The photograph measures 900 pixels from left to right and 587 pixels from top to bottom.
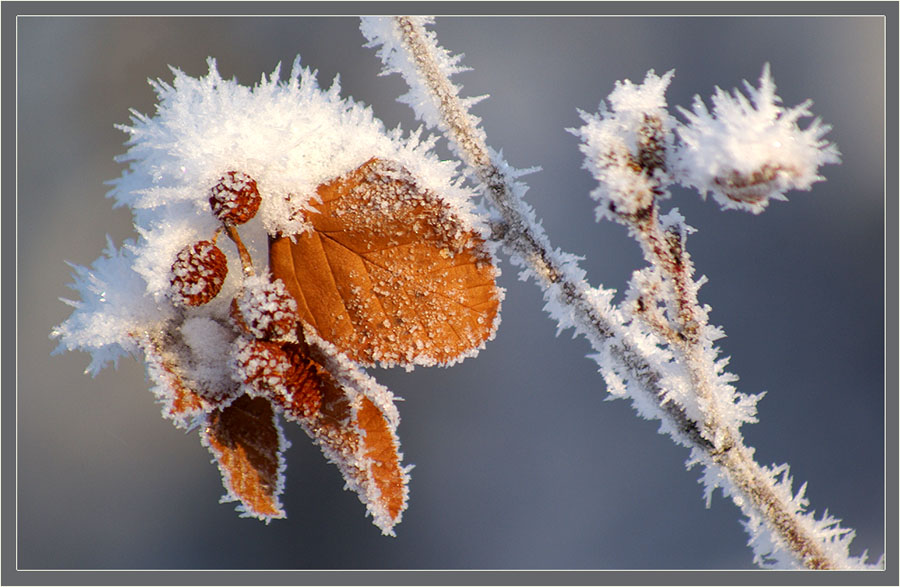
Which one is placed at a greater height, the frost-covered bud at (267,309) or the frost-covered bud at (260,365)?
the frost-covered bud at (267,309)

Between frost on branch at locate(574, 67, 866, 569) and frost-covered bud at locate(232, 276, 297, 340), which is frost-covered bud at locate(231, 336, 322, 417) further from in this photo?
frost on branch at locate(574, 67, 866, 569)

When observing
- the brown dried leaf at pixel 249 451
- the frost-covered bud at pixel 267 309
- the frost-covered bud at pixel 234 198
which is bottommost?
the brown dried leaf at pixel 249 451

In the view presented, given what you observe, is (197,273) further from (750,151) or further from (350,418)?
(750,151)

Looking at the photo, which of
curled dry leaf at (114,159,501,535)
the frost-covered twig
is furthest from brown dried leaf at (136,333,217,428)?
the frost-covered twig

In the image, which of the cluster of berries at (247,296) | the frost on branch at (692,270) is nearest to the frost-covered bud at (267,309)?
the cluster of berries at (247,296)

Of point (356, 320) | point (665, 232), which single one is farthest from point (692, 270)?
point (356, 320)

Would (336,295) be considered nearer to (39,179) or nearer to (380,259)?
(380,259)

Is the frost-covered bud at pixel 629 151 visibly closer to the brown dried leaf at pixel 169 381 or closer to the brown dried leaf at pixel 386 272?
the brown dried leaf at pixel 386 272
